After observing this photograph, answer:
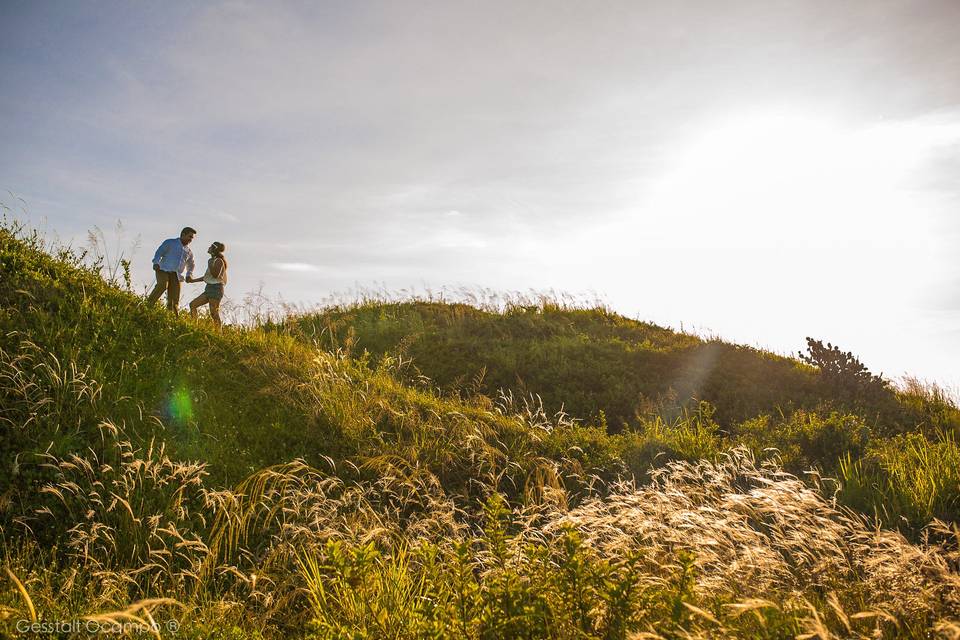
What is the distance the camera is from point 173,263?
1240 centimetres

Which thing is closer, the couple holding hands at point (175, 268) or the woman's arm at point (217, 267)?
the couple holding hands at point (175, 268)

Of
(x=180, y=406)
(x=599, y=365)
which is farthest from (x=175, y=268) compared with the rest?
(x=599, y=365)

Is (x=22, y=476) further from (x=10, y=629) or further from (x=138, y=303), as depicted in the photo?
(x=138, y=303)

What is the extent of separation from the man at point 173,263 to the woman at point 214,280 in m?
0.80

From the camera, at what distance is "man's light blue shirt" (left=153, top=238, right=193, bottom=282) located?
40.6 feet

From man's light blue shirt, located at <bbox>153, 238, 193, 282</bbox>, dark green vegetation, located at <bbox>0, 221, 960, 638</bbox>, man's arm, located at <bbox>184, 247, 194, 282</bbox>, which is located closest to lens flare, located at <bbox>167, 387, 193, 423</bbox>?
dark green vegetation, located at <bbox>0, 221, 960, 638</bbox>

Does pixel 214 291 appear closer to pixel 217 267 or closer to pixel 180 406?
pixel 217 267

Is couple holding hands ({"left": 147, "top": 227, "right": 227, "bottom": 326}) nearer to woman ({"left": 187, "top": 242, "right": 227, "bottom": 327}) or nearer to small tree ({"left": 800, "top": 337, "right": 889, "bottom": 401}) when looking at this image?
woman ({"left": 187, "top": 242, "right": 227, "bottom": 327})

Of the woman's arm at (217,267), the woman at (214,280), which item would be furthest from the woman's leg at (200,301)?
the woman's arm at (217,267)

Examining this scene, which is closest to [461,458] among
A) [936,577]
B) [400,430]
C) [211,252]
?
[400,430]

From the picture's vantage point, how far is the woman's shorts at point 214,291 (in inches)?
532

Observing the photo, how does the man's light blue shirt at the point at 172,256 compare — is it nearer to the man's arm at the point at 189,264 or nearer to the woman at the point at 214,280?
the man's arm at the point at 189,264

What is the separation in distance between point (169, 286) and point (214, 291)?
1068mm

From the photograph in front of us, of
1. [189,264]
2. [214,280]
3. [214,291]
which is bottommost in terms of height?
[214,291]
